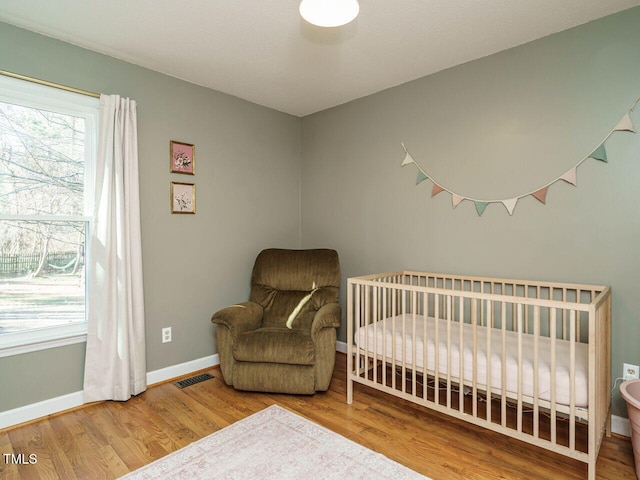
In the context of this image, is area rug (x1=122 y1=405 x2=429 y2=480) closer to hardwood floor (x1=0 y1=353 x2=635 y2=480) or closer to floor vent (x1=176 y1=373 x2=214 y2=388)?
hardwood floor (x1=0 y1=353 x2=635 y2=480)

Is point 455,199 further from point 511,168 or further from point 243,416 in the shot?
point 243,416

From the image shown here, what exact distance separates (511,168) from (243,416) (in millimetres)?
2421

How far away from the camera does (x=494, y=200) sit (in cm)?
257

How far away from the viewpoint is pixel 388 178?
10.5ft

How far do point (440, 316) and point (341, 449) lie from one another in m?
1.35

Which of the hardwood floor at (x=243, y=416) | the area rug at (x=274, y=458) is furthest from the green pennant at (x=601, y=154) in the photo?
the area rug at (x=274, y=458)

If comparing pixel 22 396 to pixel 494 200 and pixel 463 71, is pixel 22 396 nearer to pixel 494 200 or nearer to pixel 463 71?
pixel 494 200

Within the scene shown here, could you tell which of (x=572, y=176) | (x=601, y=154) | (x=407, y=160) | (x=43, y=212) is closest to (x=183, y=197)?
(x=43, y=212)

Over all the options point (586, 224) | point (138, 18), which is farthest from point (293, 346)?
point (138, 18)

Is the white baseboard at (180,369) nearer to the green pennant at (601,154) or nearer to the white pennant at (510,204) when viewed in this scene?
the white pennant at (510,204)

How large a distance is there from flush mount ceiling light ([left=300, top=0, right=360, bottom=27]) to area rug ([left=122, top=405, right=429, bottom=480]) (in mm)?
2165

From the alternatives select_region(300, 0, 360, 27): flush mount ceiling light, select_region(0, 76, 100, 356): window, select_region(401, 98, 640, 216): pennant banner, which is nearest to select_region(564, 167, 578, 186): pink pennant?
select_region(401, 98, 640, 216): pennant banner

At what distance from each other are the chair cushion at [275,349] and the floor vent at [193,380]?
1.69 feet

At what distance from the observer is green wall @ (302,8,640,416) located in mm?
2098
